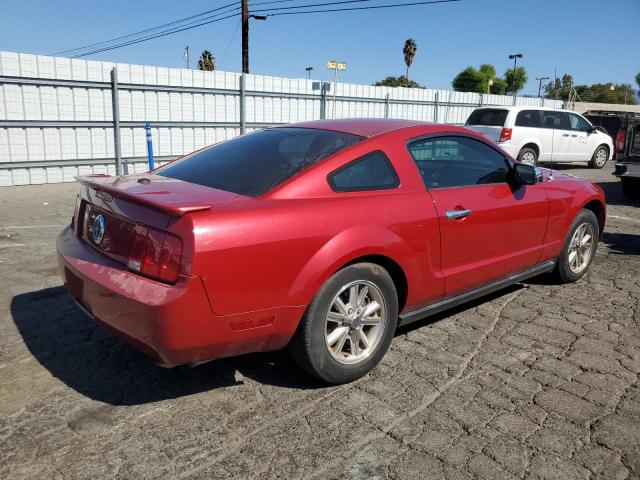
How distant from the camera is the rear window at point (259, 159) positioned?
9.91 feet

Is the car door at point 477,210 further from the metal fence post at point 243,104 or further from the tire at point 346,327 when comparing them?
the metal fence post at point 243,104

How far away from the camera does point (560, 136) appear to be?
581 inches

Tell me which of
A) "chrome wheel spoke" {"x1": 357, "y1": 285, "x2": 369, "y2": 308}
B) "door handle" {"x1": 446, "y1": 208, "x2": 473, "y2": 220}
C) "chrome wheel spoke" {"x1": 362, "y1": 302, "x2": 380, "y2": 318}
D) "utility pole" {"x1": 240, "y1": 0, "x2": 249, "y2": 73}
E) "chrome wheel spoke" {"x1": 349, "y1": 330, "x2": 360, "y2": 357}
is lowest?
"chrome wheel spoke" {"x1": 349, "y1": 330, "x2": 360, "y2": 357}

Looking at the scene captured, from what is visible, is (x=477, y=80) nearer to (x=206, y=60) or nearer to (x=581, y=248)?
(x=206, y=60)

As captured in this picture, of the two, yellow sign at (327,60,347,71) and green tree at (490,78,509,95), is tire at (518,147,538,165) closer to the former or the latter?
yellow sign at (327,60,347,71)

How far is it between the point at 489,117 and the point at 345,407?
40.9ft

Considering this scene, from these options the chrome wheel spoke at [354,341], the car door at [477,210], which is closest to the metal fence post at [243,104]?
the car door at [477,210]

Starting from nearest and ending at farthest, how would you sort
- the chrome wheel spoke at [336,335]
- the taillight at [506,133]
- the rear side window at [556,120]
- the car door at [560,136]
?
the chrome wheel spoke at [336,335]
the taillight at [506,133]
the rear side window at [556,120]
the car door at [560,136]

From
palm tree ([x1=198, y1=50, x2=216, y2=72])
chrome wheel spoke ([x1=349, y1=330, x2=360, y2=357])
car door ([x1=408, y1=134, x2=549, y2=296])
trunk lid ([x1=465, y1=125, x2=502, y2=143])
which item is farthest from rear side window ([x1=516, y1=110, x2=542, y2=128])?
palm tree ([x1=198, y1=50, x2=216, y2=72])

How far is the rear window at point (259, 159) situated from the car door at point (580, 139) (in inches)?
543

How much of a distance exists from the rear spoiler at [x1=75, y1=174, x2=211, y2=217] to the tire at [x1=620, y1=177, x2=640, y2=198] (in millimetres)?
9918

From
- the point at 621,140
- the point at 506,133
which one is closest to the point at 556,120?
the point at 506,133

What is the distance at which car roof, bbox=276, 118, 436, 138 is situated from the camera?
3.45m

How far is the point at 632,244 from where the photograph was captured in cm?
662
